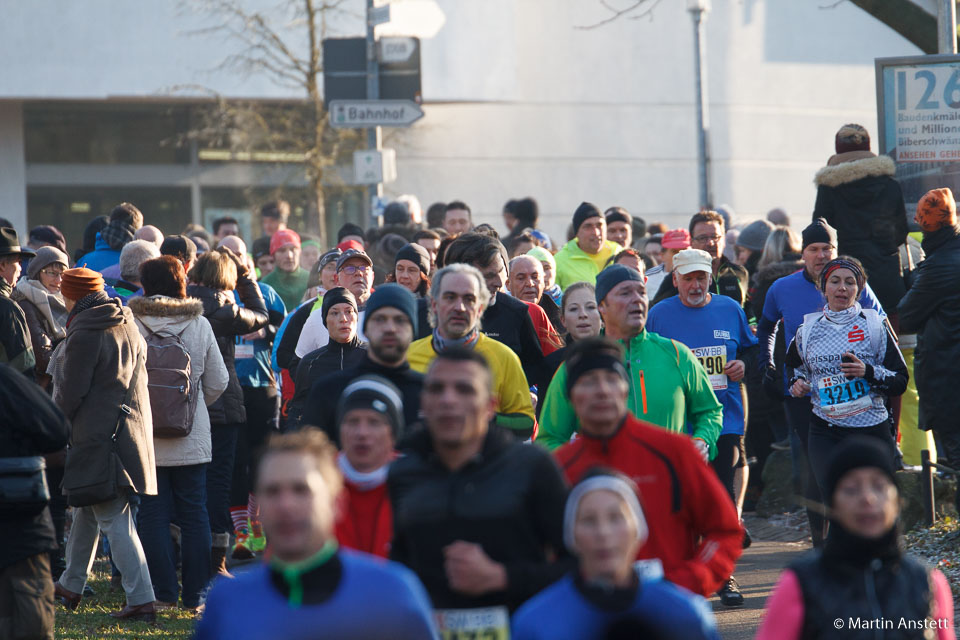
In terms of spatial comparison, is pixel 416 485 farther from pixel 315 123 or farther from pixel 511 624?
pixel 315 123

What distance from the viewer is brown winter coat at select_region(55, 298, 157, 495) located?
8055 mm

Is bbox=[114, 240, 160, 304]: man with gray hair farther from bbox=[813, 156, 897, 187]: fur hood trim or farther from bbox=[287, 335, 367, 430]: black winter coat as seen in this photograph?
bbox=[813, 156, 897, 187]: fur hood trim

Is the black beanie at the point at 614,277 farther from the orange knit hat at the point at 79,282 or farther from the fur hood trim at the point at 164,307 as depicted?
the orange knit hat at the point at 79,282

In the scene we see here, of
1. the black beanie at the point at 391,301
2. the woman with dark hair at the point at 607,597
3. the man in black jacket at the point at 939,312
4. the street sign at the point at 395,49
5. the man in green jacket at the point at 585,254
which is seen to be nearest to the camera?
the woman with dark hair at the point at 607,597

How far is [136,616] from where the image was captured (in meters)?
8.30

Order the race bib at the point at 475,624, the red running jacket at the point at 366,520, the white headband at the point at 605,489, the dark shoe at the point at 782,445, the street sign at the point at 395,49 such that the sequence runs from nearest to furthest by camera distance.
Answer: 1. the white headband at the point at 605,489
2. the race bib at the point at 475,624
3. the red running jacket at the point at 366,520
4. the dark shoe at the point at 782,445
5. the street sign at the point at 395,49

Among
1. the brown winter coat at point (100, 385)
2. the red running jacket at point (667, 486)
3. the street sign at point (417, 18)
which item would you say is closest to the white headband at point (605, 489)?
the red running jacket at point (667, 486)

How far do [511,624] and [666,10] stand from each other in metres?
24.3

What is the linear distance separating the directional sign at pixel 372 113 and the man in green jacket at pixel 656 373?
7.15m

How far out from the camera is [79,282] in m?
8.41

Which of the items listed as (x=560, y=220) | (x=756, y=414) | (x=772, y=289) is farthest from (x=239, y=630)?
(x=560, y=220)

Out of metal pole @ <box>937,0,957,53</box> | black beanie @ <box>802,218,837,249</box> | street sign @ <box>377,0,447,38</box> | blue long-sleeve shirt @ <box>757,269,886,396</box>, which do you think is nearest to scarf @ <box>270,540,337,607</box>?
blue long-sleeve shirt @ <box>757,269,886,396</box>

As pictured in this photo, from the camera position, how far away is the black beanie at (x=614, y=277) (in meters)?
6.71

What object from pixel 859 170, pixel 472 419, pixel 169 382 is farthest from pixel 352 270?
pixel 472 419
